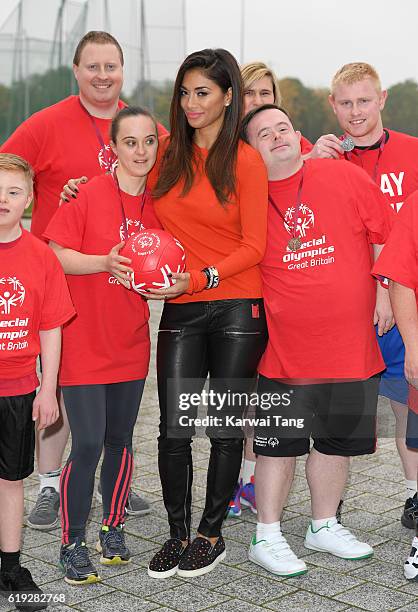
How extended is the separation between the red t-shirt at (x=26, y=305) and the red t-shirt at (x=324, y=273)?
107cm

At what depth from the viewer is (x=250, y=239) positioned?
451cm

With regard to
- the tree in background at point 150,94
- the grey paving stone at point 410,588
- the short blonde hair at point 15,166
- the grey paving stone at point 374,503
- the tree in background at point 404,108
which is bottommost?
the grey paving stone at point 410,588

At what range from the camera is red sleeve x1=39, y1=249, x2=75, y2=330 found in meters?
4.36

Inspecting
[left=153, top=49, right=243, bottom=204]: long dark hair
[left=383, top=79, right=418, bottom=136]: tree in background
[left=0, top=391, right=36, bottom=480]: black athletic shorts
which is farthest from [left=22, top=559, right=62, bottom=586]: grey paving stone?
[left=383, top=79, right=418, bottom=136]: tree in background

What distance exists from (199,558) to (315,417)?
0.93 m

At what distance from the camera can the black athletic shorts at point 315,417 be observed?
4.79 m

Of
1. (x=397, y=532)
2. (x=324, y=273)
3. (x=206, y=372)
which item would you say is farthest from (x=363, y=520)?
(x=324, y=273)

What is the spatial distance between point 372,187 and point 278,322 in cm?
82

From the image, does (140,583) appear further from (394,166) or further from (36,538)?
(394,166)

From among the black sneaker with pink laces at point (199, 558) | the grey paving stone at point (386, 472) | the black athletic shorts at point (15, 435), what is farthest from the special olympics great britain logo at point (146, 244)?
the grey paving stone at point (386, 472)

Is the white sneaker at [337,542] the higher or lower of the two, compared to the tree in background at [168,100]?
Answer: lower

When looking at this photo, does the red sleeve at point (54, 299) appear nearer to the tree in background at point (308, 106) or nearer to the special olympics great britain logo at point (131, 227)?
the special olympics great britain logo at point (131, 227)

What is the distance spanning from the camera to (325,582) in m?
4.55

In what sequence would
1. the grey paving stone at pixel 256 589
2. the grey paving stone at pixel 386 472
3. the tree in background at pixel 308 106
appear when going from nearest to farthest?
the grey paving stone at pixel 256 589, the grey paving stone at pixel 386 472, the tree in background at pixel 308 106
